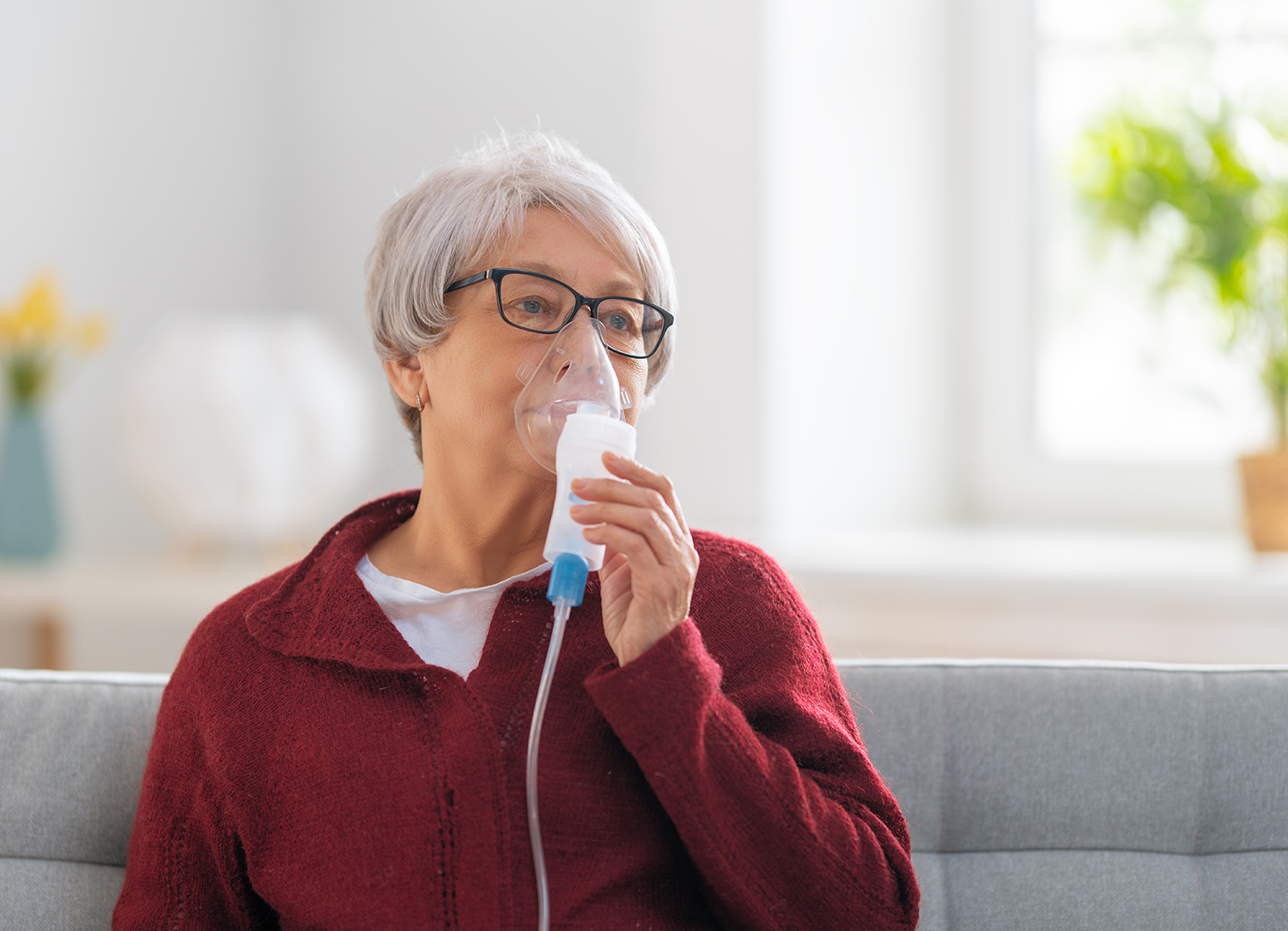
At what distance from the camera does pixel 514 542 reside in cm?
123

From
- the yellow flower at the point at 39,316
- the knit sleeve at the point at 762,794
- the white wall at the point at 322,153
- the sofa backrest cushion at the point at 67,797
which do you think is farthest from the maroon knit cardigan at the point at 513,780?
the yellow flower at the point at 39,316

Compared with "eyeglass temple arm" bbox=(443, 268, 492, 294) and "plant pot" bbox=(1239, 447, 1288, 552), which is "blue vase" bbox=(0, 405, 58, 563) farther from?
"plant pot" bbox=(1239, 447, 1288, 552)

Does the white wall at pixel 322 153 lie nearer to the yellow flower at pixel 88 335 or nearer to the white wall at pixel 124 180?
the white wall at pixel 124 180

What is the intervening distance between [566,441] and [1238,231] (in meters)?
1.72

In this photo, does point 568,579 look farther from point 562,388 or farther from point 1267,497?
point 1267,497

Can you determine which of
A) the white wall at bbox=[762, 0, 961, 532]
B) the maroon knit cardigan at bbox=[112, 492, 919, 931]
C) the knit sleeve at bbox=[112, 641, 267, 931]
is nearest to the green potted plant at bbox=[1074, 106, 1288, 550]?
the white wall at bbox=[762, 0, 961, 532]

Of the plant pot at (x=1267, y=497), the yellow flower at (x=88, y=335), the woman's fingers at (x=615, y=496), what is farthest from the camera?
the yellow flower at (x=88, y=335)

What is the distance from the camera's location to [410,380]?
1283 millimetres

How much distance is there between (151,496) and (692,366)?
111cm

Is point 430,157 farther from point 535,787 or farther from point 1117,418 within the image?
point 535,787

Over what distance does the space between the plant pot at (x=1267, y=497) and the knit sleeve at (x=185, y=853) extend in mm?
1734

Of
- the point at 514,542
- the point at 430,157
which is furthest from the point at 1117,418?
the point at 514,542

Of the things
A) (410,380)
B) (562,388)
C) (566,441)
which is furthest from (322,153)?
(566,441)

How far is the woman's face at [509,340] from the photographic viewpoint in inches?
44.9
